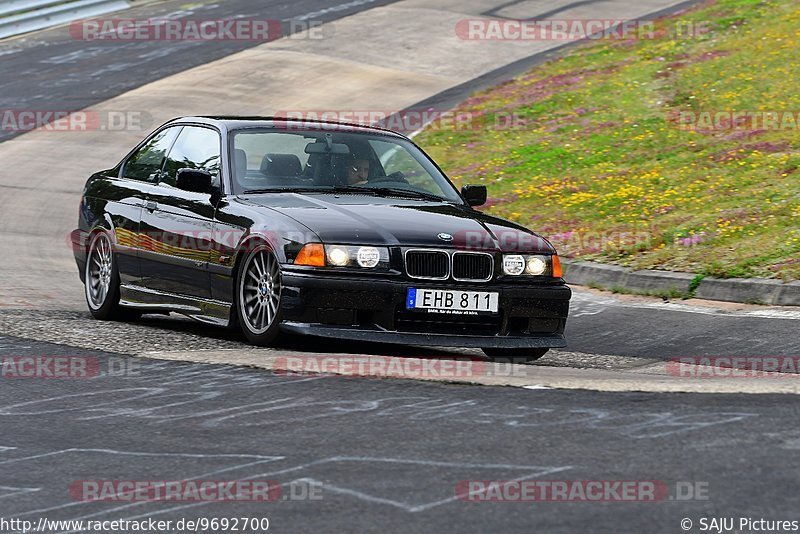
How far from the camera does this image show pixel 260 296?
8.84 metres

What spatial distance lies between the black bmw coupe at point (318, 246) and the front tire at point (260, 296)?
0.01 m

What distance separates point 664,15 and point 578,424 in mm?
28185

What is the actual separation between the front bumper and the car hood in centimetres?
25

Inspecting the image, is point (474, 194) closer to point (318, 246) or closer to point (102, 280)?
point (318, 246)

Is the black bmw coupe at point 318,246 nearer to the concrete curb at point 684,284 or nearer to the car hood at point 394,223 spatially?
the car hood at point 394,223

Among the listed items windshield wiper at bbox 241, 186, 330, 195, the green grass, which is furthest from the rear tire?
the green grass

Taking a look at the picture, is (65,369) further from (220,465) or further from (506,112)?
(506,112)

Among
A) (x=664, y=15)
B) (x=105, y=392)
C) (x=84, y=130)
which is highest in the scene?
(x=664, y=15)

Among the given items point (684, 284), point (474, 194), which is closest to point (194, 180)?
point (474, 194)

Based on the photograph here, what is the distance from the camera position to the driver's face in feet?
32.1

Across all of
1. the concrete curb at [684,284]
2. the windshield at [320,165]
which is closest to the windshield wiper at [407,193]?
the windshield at [320,165]

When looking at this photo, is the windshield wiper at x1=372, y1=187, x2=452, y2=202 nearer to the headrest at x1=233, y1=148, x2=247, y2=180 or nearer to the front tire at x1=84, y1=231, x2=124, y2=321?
the headrest at x1=233, y1=148, x2=247, y2=180

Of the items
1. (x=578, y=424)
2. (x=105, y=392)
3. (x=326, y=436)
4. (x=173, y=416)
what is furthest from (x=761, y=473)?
(x=105, y=392)

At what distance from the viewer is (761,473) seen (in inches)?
212
